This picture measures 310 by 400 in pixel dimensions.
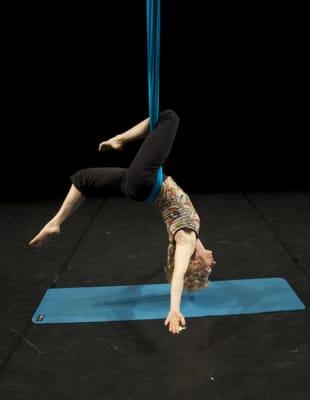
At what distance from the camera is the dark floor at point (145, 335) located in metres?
2.26

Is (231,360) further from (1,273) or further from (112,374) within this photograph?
(1,273)

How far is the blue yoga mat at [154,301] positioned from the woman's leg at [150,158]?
2.88 feet

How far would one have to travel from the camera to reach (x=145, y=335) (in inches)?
106

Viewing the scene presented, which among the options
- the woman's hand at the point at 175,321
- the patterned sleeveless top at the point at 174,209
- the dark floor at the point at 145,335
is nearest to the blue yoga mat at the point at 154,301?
the dark floor at the point at 145,335

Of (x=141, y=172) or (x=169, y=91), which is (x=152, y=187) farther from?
(x=169, y=91)

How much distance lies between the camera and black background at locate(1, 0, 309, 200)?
5.56 metres

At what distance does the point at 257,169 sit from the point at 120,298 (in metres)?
3.64

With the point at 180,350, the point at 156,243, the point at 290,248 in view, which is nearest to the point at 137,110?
the point at 156,243

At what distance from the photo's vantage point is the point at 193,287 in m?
2.94

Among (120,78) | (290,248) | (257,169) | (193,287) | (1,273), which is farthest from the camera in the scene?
(257,169)

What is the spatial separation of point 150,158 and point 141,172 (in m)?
0.08

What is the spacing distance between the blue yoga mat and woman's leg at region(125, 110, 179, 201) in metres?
0.88

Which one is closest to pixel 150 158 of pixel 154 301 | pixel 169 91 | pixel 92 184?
pixel 92 184

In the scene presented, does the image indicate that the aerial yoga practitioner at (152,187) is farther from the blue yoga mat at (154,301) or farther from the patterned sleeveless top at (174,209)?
the blue yoga mat at (154,301)
